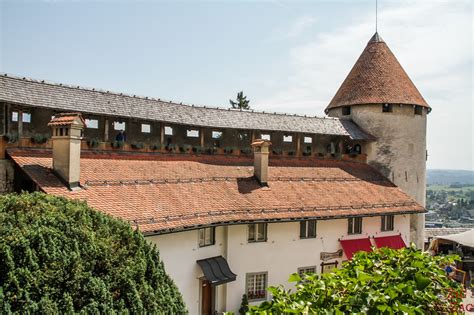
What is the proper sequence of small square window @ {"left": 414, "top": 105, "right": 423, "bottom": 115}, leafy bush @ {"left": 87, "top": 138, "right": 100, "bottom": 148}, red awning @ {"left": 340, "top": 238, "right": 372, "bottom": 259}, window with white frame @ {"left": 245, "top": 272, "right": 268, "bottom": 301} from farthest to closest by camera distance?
small square window @ {"left": 414, "top": 105, "right": 423, "bottom": 115} → red awning @ {"left": 340, "top": 238, "right": 372, "bottom": 259} → window with white frame @ {"left": 245, "top": 272, "right": 268, "bottom": 301} → leafy bush @ {"left": 87, "top": 138, "right": 100, "bottom": 148}

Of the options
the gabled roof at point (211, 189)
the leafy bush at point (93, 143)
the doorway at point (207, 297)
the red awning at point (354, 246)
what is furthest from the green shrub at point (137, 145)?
the red awning at point (354, 246)

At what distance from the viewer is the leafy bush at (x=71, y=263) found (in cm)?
859

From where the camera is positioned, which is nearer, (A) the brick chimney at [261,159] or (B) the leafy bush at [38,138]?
(B) the leafy bush at [38,138]

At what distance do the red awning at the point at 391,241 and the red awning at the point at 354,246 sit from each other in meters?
1.14

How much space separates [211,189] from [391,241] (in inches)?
486

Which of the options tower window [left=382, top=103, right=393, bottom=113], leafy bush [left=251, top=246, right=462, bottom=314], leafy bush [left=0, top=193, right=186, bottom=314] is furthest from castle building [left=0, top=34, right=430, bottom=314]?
leafy bush [left=251, top=246, right=462, bottom=314]

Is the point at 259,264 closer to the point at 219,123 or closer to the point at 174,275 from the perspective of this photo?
the point at 174,275

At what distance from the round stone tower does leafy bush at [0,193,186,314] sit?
25237 mm

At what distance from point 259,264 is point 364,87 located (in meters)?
18.4

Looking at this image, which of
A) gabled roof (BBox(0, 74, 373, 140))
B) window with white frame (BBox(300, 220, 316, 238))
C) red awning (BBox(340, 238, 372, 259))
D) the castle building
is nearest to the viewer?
the castle building

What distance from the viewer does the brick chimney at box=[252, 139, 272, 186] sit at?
79.4ft

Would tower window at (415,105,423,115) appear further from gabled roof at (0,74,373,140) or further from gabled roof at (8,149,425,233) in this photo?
gabled roof at (8,149,425,233)

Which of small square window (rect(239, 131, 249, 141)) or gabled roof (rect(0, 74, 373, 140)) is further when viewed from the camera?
small square window (rect(239, 131, 249, 141))

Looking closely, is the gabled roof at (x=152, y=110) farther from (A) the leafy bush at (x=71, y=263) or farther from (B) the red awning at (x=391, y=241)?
(A) the leafy bush at (x=71, y=263)
